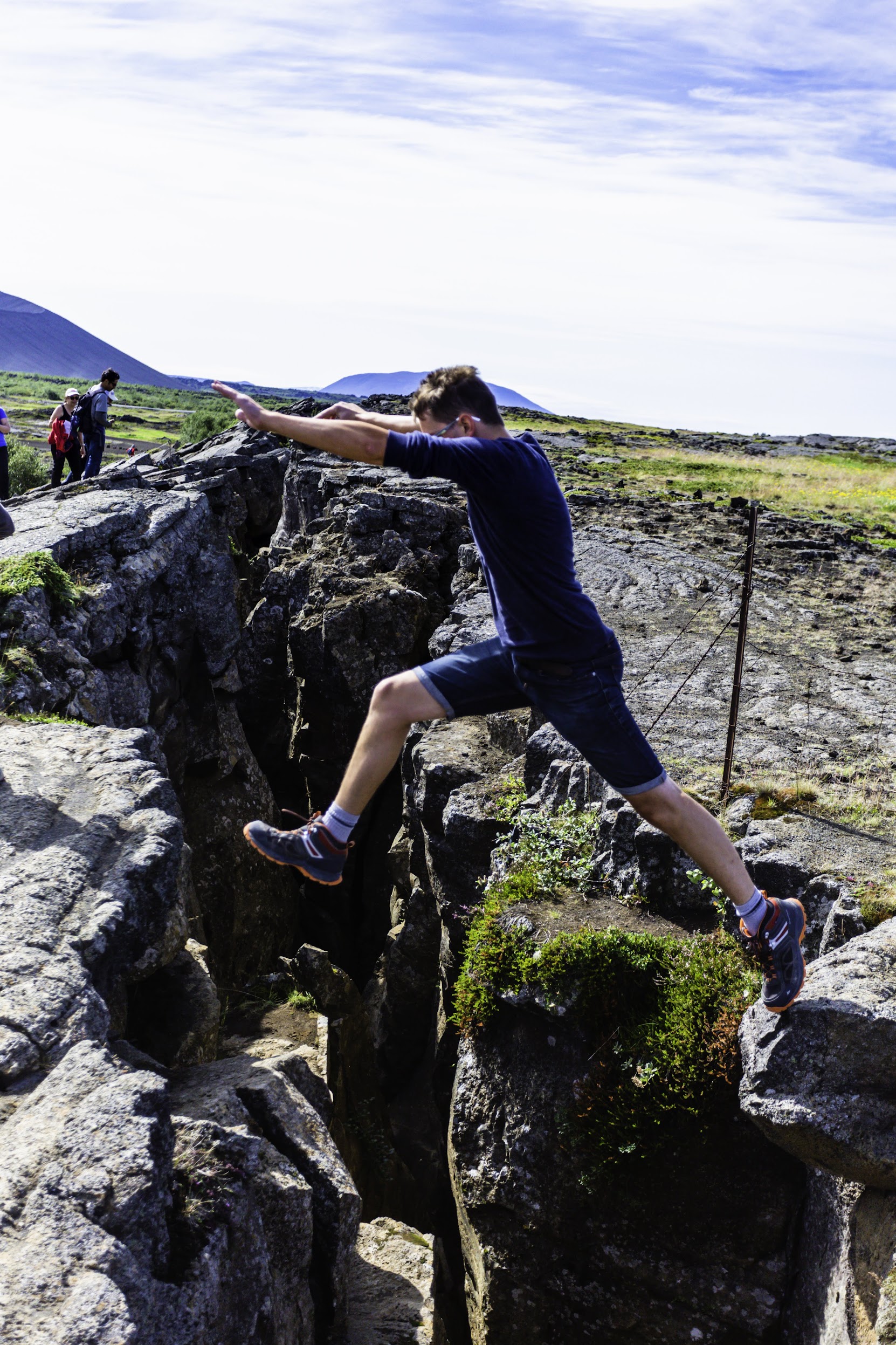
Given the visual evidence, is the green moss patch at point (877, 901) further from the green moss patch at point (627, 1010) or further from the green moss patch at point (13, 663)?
the green moss patch at point (13, 663)

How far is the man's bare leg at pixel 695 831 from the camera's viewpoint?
509cm

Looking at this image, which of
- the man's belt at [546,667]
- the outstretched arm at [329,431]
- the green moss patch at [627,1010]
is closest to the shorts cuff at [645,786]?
the man's belt at [546,667]

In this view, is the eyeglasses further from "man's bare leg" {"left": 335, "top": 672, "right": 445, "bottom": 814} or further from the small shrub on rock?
the small shrub on rock

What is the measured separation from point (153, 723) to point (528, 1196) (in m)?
10.5

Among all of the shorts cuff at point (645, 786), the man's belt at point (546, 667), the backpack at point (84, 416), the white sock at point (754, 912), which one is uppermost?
the backpack at point (84, 416)

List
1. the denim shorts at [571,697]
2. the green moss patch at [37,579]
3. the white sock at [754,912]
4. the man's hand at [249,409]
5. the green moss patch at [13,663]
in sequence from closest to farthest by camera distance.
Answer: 1. the man's hand at [249,409]
2. the denim shorts at [571,697]
3. the white sock at [754,912]
4. the green moss patch at [13,663]
5. the green moss patch at [37,579]

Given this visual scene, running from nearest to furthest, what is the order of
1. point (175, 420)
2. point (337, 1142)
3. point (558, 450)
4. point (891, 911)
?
1. point (891, 911)
2. point (337, 1142)
3. point (558, 450)
4. point (175, 420)

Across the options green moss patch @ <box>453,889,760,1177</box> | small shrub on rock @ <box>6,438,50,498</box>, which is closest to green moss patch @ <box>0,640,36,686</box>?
green moss patch @ <box>453,889,760,1177</box>

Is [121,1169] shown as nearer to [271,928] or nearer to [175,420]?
[271,928]

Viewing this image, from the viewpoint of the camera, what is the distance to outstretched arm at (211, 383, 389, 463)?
438cm

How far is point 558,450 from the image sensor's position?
40.1 m

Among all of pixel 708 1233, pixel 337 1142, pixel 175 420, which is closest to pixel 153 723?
pixel 337 1142

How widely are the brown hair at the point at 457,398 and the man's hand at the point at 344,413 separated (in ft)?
0.97

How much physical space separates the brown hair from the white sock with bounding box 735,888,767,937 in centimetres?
273
